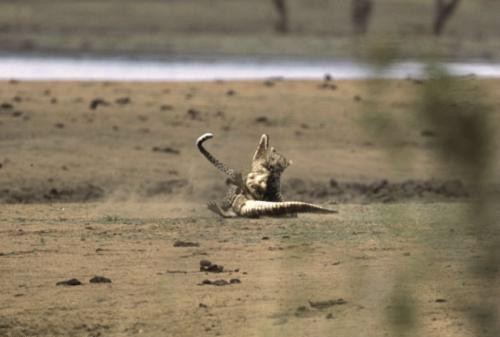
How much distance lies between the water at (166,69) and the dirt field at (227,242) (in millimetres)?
7521

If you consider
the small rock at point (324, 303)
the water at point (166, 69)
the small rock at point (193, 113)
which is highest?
the water at point (166, 69)

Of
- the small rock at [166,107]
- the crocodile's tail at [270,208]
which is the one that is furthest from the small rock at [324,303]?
the small rock at [166,107]

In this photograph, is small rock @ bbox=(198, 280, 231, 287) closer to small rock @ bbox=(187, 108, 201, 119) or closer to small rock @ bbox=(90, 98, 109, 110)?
small rock @ bbox=(187, 108, 201, 119)

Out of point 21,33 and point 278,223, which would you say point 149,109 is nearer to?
point 278,223

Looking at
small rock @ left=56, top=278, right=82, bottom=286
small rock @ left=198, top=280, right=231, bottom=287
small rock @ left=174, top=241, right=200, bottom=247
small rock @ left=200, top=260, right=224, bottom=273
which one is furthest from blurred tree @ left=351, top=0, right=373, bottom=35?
small rock @ left=56, top=278, right=82, bottom=286

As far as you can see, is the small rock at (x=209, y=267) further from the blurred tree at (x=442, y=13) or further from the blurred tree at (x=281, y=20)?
the blurred tree at (x=281, y=20)

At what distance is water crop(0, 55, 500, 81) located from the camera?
24.1m

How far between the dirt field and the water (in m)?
7.52

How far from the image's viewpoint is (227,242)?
29.0 ft

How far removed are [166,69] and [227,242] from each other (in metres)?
18.8

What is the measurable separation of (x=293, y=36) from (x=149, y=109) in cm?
2037

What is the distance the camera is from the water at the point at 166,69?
79.2 feet

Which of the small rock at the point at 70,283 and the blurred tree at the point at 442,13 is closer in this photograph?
the small rock at the point at 70,283

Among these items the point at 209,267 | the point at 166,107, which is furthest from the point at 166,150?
the point at 209,267
